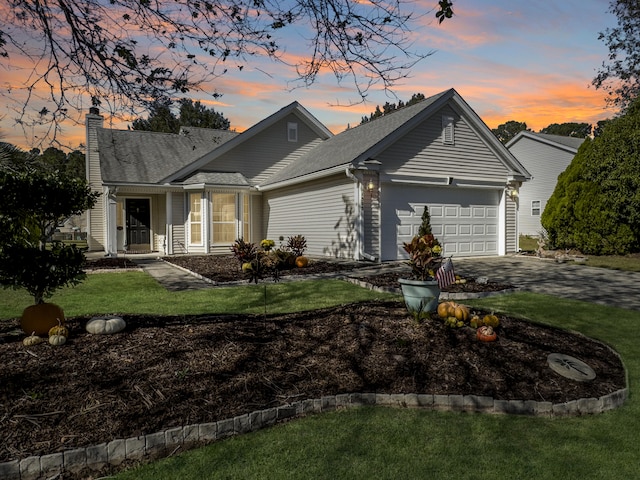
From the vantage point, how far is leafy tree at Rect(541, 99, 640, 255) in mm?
15555

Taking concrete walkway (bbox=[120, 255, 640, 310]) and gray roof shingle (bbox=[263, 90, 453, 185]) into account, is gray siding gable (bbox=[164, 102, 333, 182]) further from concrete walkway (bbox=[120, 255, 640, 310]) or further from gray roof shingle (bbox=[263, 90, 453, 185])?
concrete walkway (bbox=[120, 255, 640, 310])

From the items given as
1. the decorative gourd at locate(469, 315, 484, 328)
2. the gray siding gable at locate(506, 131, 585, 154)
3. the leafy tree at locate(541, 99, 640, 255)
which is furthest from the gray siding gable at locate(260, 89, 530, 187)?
the gray siding gable at locate(506, 131, 585, 154)

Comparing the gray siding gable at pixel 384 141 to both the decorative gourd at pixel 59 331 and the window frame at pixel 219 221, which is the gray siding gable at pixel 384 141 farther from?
the decorative gourd at pixel 59 331

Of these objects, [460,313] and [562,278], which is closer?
[460,313]

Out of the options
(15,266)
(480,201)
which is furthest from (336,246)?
(15,266)

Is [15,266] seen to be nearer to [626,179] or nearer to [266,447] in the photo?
[266,447]

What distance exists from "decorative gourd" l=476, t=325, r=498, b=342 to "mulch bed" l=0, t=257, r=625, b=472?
0.27 feet

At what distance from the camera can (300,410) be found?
3.43 meters

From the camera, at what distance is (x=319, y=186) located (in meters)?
15.2

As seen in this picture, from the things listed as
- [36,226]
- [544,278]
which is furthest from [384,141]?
[36,226]

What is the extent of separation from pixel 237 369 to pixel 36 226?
302 cm

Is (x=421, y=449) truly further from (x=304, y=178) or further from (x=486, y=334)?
(x=304, y=178)

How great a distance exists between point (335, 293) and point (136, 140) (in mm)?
16168

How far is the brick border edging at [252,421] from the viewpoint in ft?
8.63
